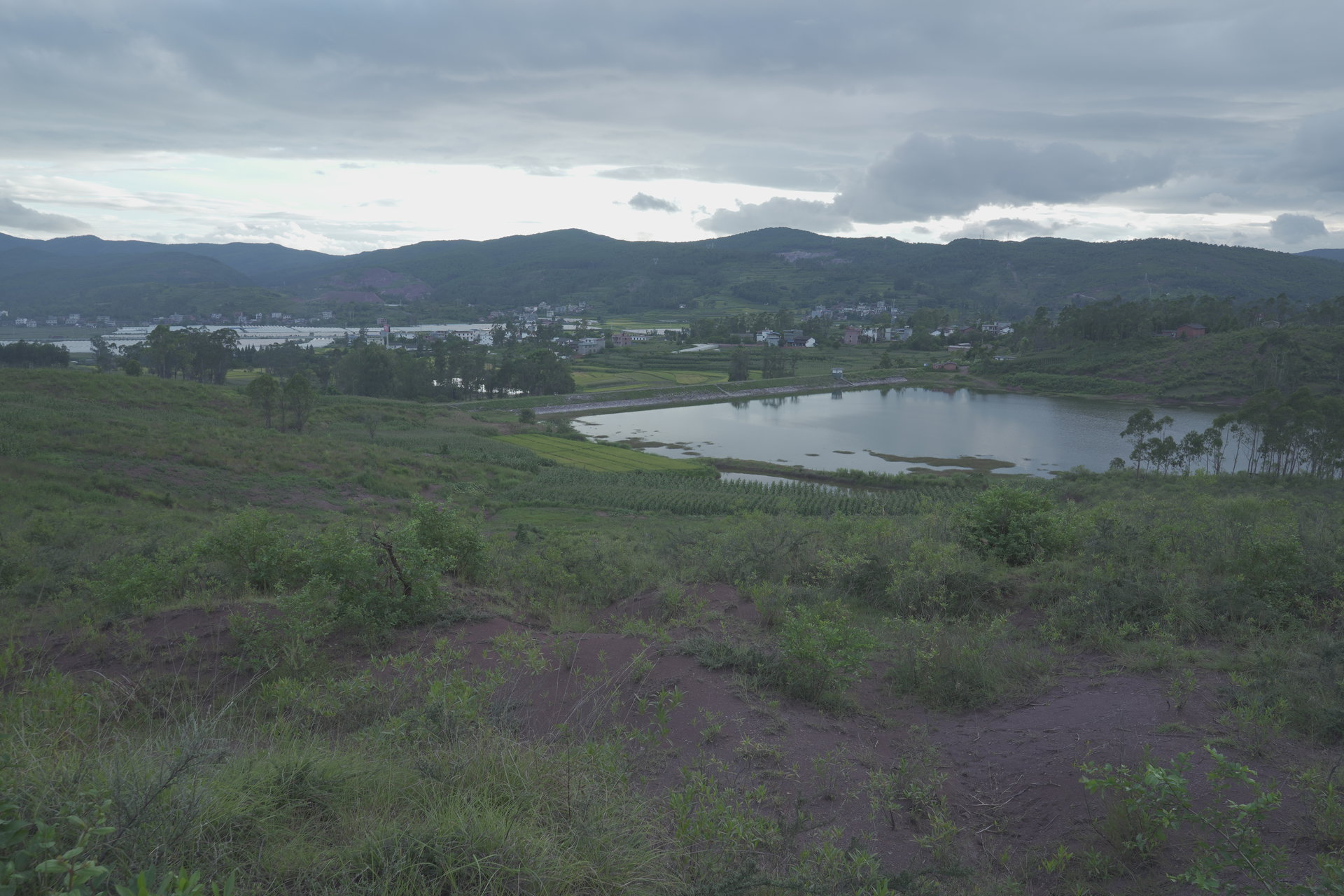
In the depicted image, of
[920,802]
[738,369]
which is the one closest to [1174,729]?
[920,802]

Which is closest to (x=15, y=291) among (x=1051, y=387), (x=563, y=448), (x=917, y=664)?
(x=563, y=448)

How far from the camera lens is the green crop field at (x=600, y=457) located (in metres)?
40.5

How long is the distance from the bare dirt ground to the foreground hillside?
27mm

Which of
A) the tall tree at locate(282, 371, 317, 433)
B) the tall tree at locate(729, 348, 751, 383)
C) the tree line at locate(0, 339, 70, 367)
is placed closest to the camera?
the tall tree at locate(282, 371, 317, 433)

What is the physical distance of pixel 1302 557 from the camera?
6.95 meters

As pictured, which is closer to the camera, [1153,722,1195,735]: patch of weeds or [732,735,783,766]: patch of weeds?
[732,735,783,766]: patch of weeds

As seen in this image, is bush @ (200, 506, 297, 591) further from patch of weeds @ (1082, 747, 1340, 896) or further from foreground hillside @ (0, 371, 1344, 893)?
patch of weeds @ (1082, 747, 1340, 896)

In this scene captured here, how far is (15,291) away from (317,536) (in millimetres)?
218693

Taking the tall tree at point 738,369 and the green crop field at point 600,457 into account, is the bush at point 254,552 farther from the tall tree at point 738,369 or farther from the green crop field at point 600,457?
the tall tree at point 738,369

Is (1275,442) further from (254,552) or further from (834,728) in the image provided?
(254,552)

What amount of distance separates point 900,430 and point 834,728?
53.7 meters

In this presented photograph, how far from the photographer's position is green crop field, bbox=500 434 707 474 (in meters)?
40.5

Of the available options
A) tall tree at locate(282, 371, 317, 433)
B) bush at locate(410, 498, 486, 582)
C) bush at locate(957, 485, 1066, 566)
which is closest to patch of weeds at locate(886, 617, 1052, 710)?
bush at locate(957, 485, 1066, 566)

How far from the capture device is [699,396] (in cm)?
7331
